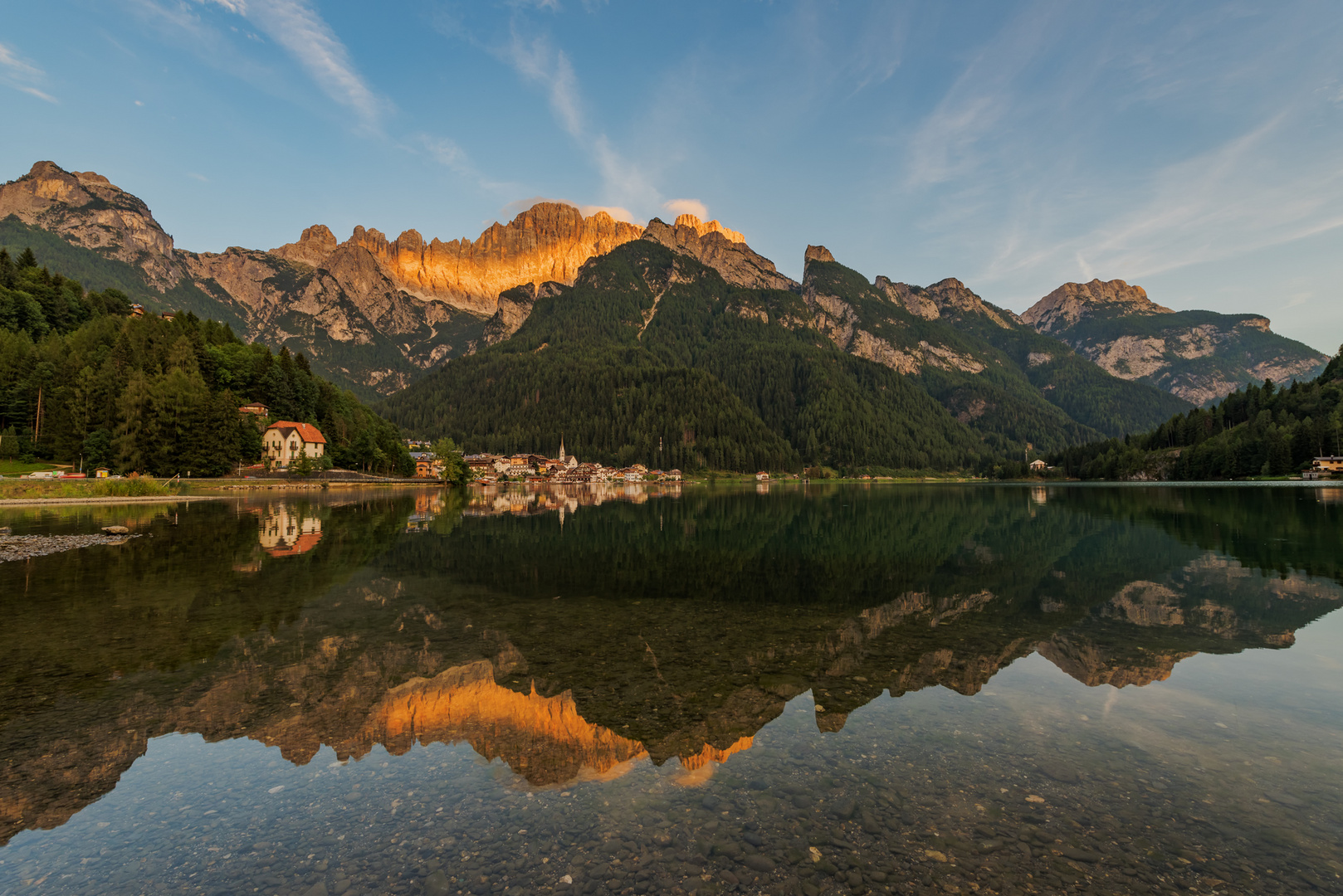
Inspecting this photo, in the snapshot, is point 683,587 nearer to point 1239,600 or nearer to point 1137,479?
point 1239,600

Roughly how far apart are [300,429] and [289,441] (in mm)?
3069

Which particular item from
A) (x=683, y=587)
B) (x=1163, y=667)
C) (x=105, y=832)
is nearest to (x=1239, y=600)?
(x=1163, y=667)

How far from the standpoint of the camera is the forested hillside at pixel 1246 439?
115812 mm

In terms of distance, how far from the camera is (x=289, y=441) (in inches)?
4178

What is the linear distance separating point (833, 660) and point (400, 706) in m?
8.79

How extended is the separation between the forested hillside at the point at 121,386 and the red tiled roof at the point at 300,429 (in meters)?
6.38

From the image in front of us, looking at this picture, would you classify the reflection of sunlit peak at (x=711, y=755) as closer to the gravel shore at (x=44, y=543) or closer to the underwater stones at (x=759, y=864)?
the underwater stones at (x=759, y=864)

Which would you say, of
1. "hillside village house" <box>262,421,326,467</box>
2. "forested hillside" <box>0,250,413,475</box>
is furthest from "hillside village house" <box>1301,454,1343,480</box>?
"forested hillside" <box>0,250,413,475</box>

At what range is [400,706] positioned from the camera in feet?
33.6

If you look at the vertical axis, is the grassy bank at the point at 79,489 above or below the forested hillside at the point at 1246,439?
below

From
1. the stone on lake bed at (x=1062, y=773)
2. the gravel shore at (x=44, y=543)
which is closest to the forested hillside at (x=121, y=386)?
the gravel shore at (x=44, y=543)

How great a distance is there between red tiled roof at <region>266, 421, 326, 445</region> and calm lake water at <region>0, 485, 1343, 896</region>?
9731 centimetres

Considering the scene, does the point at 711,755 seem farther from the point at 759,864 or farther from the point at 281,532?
the point at 281,532

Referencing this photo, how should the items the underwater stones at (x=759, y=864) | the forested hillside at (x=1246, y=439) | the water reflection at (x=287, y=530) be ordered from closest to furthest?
the underwater stones at (x=759, y=864)
the water reflection at (x=287, y=530)
the forested hillside at (x=1246, y=439)
